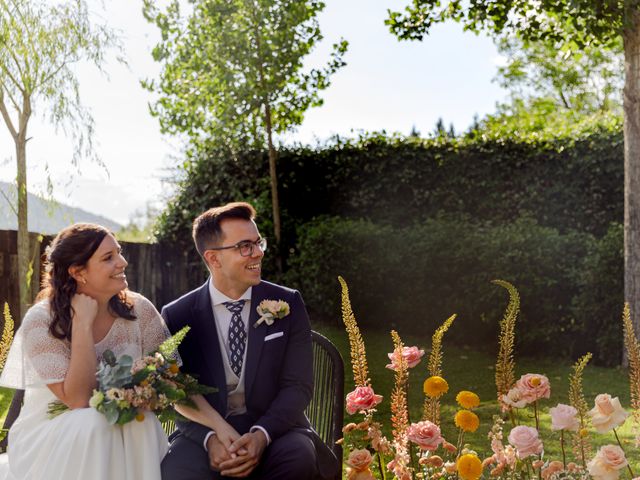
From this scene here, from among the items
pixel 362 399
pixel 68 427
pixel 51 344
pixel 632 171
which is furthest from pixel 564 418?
pixel 632 171

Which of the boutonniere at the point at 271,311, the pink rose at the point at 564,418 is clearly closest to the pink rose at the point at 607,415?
the pink rose at the point at 564,418

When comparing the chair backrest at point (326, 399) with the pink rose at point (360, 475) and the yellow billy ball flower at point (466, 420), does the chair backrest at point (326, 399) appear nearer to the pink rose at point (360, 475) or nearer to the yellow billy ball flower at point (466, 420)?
the pink rose at point (360, 475)

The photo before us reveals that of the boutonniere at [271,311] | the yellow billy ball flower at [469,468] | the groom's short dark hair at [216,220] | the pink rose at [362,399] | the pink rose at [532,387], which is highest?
the groom's short dark hair at [216,220]

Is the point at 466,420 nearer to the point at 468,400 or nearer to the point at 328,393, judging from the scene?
the point at 468,400

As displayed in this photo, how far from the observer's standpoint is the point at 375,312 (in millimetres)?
11383

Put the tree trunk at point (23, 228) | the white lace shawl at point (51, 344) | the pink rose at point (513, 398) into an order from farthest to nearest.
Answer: the tree trunk at point (23, 228)
the white lace shawl at point (51, 344)
the pink rose at point (513, 398)

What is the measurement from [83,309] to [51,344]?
6.9 inches

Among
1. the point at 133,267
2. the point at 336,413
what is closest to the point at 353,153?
the point at 133,267

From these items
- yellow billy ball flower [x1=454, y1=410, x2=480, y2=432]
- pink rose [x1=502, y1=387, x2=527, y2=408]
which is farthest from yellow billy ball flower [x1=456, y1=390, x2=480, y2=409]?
pink rose [x1=502, y1=387, x2=527, y2=408]

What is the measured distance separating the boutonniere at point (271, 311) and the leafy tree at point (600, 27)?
568cm

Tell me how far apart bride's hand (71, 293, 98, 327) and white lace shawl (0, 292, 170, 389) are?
11cm

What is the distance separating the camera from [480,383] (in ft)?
29.5

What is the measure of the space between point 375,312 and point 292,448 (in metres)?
7.88

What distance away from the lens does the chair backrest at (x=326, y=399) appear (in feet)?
12.4
